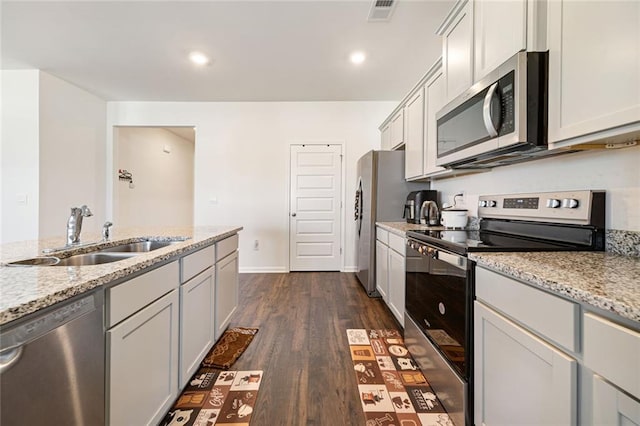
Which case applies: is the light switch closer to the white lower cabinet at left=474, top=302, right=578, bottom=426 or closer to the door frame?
the door frame

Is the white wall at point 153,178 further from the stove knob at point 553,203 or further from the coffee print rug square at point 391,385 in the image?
the stove knob at point 553,203

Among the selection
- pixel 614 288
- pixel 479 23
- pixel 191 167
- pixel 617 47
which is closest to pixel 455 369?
pixel 614 288

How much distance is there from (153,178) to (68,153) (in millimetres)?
1690

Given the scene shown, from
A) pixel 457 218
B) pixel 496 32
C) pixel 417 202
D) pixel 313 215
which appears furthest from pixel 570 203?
pixel 313 215

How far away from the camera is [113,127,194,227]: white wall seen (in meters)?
4.67

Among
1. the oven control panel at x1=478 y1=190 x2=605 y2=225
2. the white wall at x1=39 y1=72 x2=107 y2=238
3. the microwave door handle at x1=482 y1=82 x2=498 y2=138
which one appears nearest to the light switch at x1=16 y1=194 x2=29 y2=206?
the white wall at x1=39 y1=72 x2=107 y2=238

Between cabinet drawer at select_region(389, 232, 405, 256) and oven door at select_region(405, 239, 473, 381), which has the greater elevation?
cabinet drawer at select_region(389, 232, 405, 256)

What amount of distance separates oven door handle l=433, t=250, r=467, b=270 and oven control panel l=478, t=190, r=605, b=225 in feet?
1.77

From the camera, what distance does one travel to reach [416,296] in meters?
1.83

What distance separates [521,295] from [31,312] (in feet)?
4.47

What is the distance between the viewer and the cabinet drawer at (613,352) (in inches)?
22.5

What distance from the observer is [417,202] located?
2.87 m

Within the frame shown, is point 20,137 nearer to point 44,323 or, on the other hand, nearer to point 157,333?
point 157,333

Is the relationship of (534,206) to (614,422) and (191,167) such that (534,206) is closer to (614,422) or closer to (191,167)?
(614,422)
